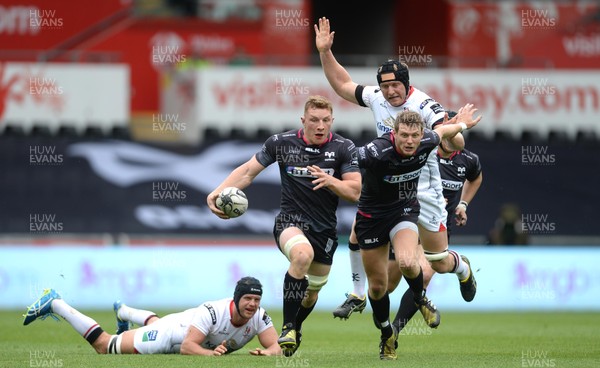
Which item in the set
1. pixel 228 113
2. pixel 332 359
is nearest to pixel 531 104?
pixel 228 113

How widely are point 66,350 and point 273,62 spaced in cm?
1439

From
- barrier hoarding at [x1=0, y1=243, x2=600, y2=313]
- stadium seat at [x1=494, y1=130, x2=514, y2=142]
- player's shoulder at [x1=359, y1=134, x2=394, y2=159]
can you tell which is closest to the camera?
player's shoulder at [x1=359, y1=134, x2=394, y2=159]

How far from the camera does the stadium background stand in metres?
21.0

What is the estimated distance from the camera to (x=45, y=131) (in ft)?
72.3

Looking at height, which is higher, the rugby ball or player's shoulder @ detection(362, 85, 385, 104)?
player's shoulder @ detection(362, 85, 385, 104)

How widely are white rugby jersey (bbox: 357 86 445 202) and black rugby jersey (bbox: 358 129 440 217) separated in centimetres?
68

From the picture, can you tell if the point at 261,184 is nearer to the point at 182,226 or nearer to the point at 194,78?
the point at 182,226

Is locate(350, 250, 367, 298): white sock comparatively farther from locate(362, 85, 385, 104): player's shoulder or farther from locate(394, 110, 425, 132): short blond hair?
locate(394, 110, 425, 132): short blond hair

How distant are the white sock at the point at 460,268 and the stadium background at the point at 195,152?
7498 millimetres

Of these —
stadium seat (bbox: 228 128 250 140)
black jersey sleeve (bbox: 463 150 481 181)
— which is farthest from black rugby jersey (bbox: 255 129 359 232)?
stadium seat (bbox: 228 128 250 140)

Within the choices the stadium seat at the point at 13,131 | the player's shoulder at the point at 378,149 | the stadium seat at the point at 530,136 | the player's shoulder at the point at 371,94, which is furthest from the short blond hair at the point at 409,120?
the stadium seat at the point at 530,136

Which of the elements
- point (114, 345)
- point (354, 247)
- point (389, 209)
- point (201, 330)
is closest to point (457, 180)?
point (354, 247)

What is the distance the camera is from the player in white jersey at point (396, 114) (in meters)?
12.6

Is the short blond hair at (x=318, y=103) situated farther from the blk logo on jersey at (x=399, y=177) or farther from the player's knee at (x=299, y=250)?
the player's knee at (x=299, y=250)
